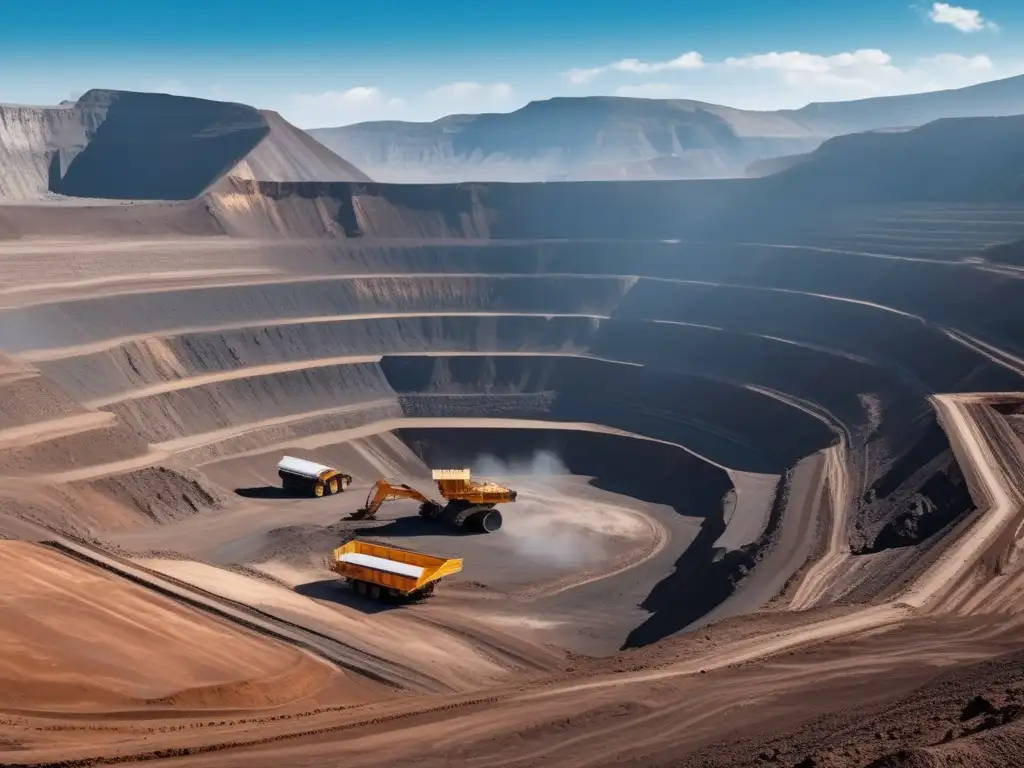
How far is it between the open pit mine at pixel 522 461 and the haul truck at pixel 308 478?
1112 mm

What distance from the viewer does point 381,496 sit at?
45875 millimetres

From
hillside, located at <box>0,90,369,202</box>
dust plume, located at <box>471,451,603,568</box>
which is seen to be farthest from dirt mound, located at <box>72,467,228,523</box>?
hillside, located at <box>0,90,369,202</box>

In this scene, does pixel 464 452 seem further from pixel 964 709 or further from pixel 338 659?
pixel 964 709

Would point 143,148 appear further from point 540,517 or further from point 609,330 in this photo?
point 540,517

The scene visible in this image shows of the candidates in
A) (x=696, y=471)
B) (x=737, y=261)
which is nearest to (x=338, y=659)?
(x=696, y=471)

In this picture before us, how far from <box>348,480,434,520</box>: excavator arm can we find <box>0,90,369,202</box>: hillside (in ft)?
236

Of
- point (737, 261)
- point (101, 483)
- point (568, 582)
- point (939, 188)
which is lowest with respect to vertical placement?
point (568, 582)

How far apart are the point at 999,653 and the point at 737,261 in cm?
6396

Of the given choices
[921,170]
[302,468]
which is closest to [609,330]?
[302,468]

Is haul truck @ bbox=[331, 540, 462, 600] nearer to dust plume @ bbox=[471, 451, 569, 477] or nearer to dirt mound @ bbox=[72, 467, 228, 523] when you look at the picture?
dirt mound @ bbox=[72, 467, 228, 523]

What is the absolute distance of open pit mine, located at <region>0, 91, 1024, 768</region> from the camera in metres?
20.5

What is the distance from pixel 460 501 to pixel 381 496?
370cm

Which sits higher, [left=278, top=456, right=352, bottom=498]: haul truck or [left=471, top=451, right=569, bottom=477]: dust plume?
[left=278, top=456, right=352, bottom=498]: haul truck

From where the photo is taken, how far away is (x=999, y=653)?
71.3 ft
